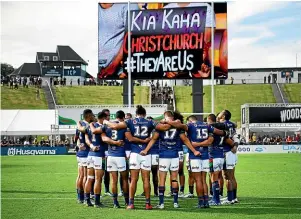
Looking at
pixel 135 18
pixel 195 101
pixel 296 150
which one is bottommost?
pixel 296 150

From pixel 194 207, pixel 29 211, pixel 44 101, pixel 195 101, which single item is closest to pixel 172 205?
pixel 194 207

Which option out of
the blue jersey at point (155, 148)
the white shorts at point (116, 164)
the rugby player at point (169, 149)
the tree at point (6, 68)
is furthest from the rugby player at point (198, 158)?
the tree at point (6, 68)

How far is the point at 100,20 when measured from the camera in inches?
1497

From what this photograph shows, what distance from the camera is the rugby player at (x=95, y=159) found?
613 inches

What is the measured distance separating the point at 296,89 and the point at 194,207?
65.8 m

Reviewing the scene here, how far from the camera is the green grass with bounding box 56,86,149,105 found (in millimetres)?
75756

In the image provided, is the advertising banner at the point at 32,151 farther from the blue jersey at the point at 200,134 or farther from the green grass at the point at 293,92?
the blue jersey at the point at 200,134

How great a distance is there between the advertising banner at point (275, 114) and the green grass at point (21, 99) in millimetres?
30644

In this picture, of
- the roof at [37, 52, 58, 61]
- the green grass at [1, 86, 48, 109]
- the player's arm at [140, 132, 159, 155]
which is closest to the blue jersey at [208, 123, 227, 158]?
the player's arm at [140, 132, 159, 155]

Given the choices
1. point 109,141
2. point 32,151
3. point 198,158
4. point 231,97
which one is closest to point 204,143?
point 198,158

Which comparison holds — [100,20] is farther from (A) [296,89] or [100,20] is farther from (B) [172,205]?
(A) [296,89]

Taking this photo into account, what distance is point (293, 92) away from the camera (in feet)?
255

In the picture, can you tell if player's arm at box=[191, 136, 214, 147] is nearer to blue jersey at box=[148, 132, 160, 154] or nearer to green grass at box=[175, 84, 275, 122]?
blue jersey at box=[148, 132, 160, 154]

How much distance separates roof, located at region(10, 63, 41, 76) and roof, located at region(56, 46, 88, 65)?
20.7 feet
